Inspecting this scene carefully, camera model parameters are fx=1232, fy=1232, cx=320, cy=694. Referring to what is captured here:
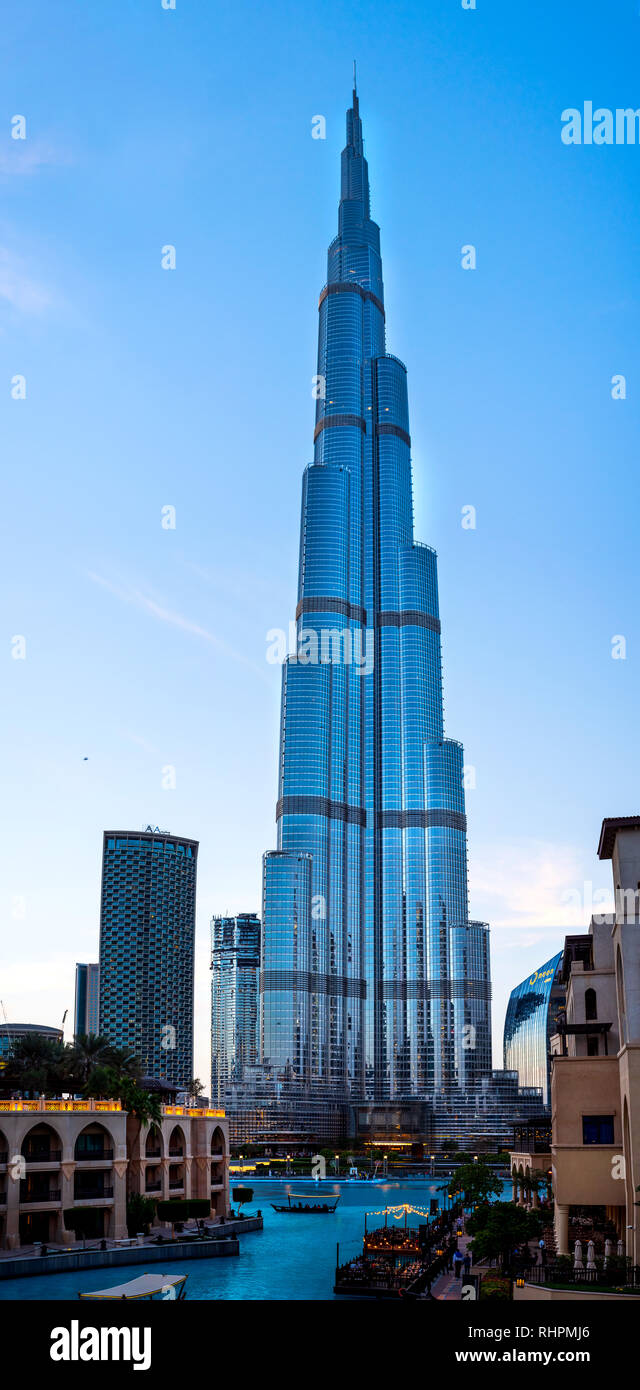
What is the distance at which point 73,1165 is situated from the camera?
87875 mm

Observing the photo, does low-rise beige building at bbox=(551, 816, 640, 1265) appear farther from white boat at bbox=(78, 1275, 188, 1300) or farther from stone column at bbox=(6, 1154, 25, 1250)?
stone column at bbox=(6, 1154, 25, 1250)

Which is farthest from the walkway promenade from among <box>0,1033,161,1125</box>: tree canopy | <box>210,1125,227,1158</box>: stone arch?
A: <box>210,1125,227,1158</box>: stone arch

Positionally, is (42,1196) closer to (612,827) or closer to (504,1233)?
(504,1233)

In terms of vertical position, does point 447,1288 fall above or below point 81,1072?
below

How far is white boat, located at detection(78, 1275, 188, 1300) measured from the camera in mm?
53969

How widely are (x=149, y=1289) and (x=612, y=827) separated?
29.3 meters

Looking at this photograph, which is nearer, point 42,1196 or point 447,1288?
point 447,1288

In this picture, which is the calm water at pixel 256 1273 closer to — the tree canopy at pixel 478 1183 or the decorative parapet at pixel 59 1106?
the decorative parapet at pixel 59 1106

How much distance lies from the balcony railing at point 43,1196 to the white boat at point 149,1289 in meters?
30.0

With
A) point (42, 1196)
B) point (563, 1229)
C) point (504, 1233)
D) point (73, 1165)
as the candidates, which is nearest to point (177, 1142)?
point (73, 1165)

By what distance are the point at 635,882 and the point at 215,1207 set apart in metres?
75.8

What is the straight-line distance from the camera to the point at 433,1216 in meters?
142
